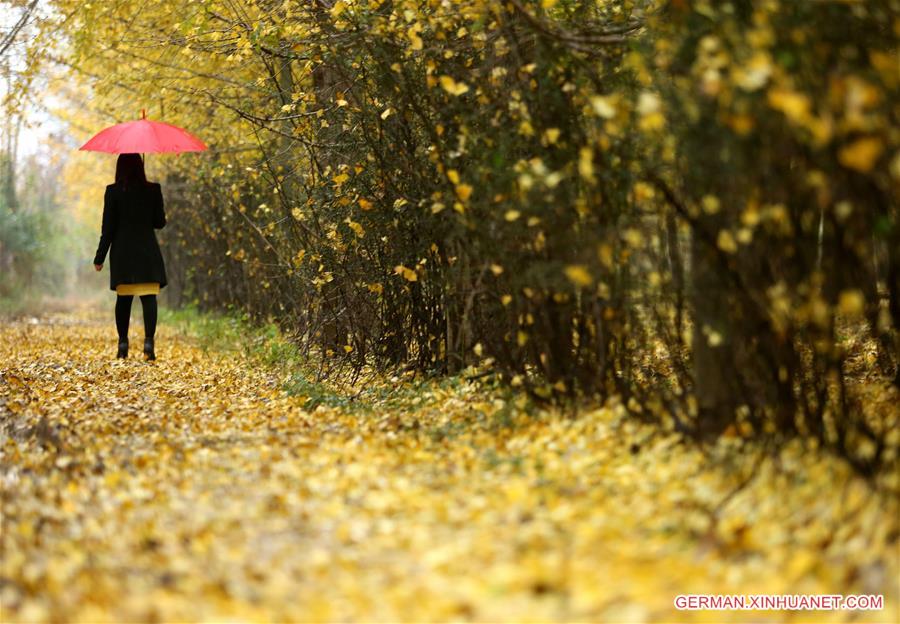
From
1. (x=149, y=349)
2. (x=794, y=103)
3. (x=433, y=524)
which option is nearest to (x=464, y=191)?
(x=433, y=524)

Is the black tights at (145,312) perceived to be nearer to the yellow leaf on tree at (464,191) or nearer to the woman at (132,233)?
the woman at (132,233)

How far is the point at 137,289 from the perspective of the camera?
9.91 meters

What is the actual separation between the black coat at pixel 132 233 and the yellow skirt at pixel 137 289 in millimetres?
59

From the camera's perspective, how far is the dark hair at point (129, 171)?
9812 mm

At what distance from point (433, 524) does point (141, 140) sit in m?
6.13

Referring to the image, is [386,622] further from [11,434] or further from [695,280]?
[11,434]

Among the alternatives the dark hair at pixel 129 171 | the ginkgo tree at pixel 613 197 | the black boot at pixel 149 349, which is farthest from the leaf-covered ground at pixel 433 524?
the dark hair at pixel 129 171

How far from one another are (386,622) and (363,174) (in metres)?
5.09

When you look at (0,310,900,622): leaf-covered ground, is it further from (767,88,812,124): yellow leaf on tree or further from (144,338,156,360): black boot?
(144,338,156,360): black boot

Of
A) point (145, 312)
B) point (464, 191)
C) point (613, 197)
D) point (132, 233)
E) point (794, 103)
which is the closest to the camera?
point (794, 103)

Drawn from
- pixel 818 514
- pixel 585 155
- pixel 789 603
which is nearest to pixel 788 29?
pixel 585 155

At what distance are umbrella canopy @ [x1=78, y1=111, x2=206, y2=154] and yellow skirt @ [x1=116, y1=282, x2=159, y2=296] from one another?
56.3 inches

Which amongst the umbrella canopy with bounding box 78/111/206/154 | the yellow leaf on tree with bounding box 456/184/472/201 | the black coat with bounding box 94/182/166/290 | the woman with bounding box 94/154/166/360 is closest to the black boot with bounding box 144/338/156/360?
the woman with bounding box 94/154/166/360

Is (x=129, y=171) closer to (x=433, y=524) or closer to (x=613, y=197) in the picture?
(x=613, y=197)
